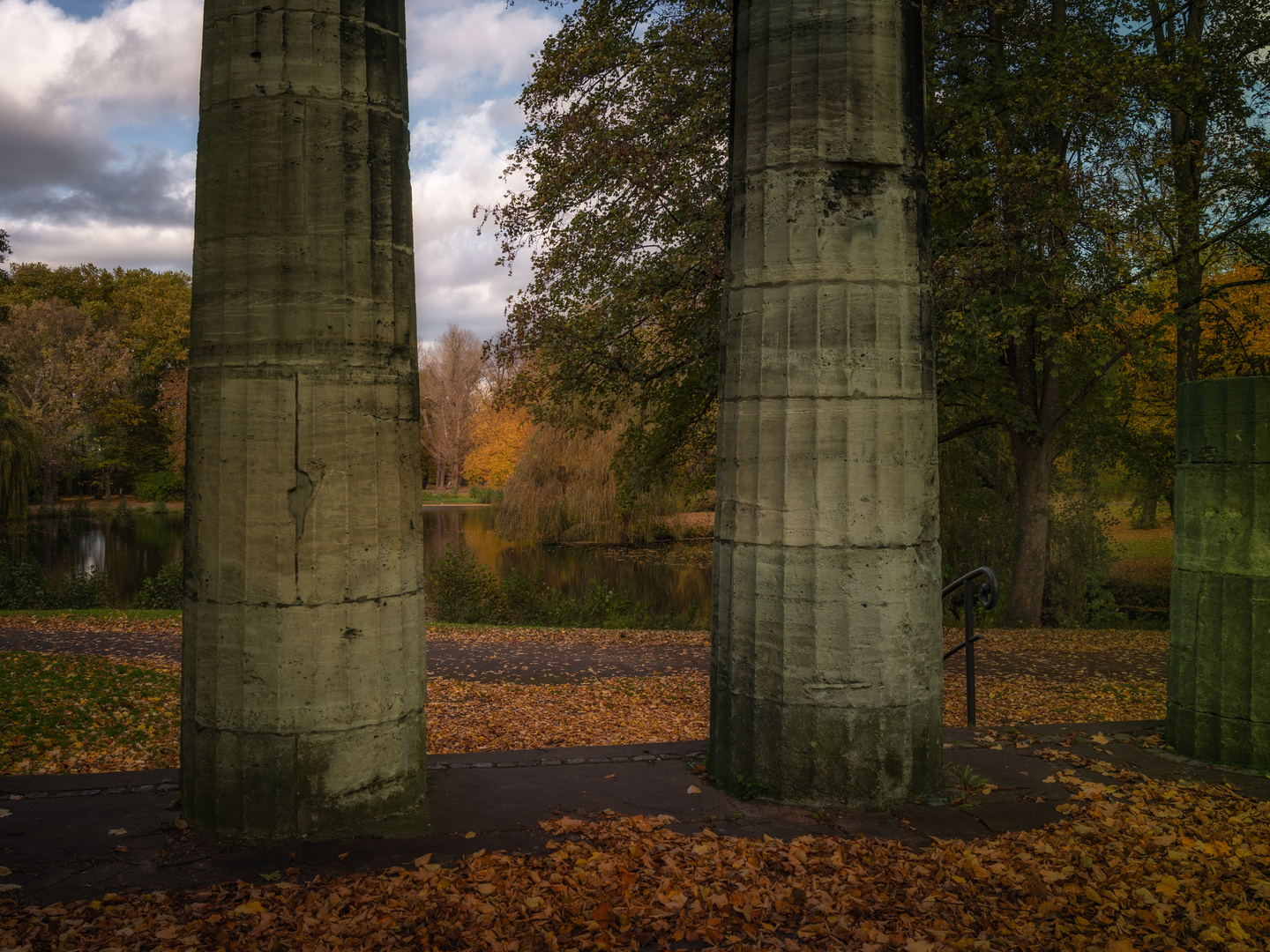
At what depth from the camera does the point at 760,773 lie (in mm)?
3881

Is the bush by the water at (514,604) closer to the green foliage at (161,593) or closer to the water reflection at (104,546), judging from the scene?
the green foliage at (161,593)

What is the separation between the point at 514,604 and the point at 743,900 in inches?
453

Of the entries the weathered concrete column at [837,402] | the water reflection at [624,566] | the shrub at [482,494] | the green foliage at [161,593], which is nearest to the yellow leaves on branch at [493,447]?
the shrub at [482,494]

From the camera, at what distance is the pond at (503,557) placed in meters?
17.7

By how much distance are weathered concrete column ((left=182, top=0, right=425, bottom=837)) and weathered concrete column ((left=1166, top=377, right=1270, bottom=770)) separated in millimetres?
4146

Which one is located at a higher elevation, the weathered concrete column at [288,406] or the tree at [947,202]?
the tree at [947,202]

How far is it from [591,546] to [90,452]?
2803 centimetres

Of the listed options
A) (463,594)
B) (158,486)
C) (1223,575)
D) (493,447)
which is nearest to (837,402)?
(1223,575)

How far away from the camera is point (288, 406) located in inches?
133

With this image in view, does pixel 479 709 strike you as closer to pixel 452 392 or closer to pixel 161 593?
pixel 161 593

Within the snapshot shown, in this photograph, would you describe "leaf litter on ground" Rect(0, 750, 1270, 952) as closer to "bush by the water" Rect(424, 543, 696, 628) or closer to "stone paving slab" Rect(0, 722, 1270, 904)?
"stone paving slab" Rect(0, 722, 1270, 904)

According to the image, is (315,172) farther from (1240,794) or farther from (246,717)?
(1240,794)

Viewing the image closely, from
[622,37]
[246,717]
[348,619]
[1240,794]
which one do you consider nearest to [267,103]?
[348,619]

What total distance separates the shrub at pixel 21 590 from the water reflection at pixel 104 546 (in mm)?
1070
